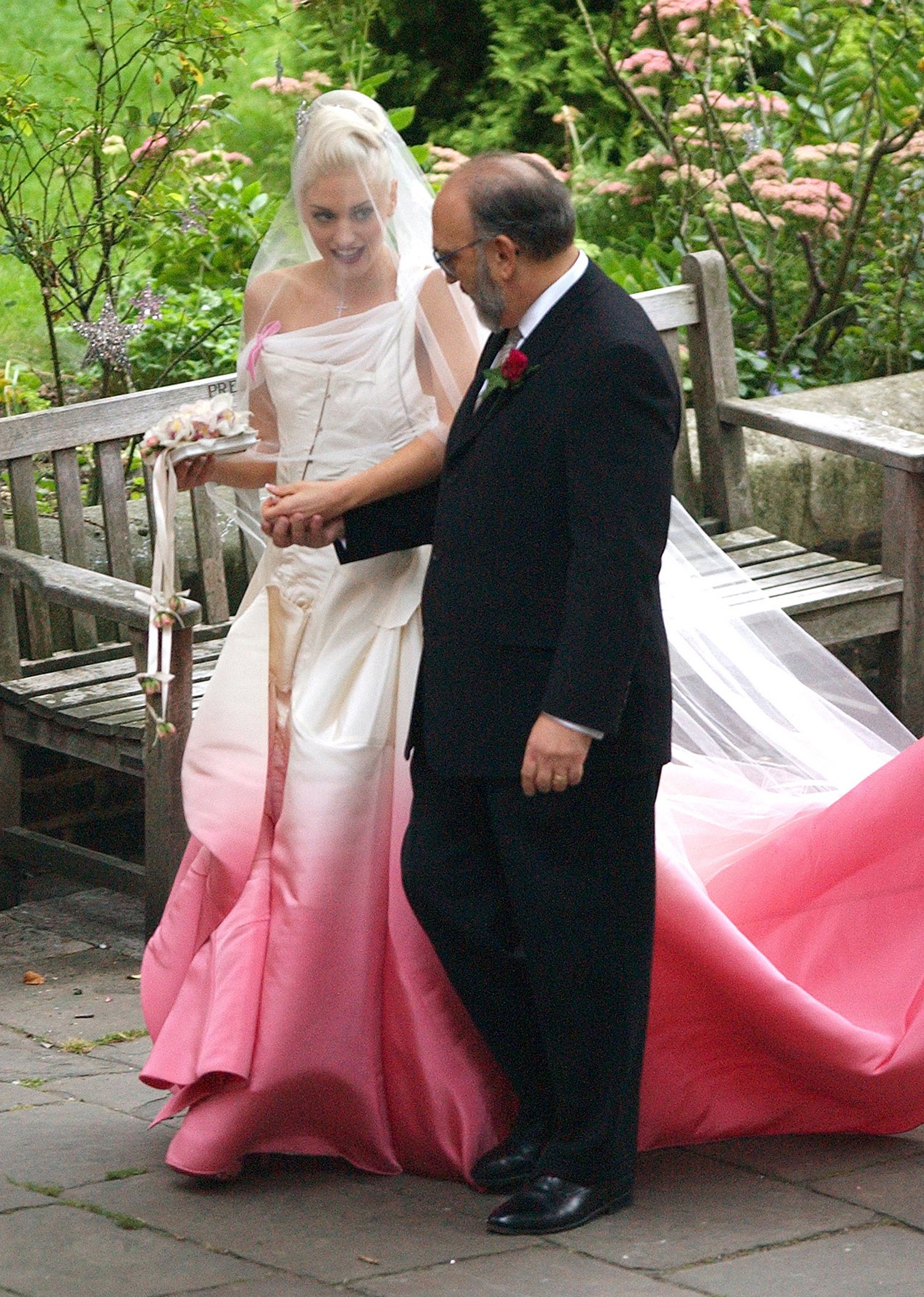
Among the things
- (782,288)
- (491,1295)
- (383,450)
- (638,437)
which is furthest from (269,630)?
(782,288)

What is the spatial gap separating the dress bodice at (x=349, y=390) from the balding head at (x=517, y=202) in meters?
0.51

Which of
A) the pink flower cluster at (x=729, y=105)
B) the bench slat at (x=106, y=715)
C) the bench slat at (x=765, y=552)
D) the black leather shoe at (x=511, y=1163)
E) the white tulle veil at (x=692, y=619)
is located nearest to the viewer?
the black leather shoe at (x=511, y=1163)

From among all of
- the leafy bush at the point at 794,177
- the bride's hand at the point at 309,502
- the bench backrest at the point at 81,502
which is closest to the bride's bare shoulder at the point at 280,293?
the bride's hand at the point at 309,502

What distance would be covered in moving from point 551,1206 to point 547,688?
844mm

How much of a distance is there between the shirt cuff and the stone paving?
0.81 meters

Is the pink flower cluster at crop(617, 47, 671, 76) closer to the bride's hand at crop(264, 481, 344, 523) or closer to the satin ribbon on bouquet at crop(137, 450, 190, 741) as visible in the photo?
the satin ribbon on bouquet at crop(137, 450, 190, 741)

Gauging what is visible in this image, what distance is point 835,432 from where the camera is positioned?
5320 mm

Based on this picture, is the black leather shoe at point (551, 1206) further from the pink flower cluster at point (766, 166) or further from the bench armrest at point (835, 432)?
the pink flower cluster at point (766, 166)

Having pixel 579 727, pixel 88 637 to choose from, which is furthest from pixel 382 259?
pixel 88 637

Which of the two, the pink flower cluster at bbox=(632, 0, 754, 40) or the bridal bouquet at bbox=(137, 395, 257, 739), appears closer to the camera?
the bridal bouquet at bbox=(137, 395, 257, 739)

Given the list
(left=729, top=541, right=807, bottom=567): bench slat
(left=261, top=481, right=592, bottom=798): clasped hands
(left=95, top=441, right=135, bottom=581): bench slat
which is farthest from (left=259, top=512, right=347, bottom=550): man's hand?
(left=729, top=541, right=807, bottom=567): bench slat

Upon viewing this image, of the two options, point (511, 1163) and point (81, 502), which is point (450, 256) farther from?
point (81, 502)

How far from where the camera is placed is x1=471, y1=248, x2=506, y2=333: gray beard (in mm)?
2928

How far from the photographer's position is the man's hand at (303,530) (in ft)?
10.7
